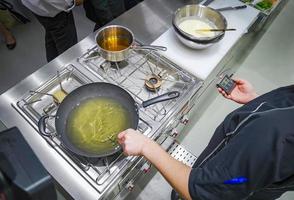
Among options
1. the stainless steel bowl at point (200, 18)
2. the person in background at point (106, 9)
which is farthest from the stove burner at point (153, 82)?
the person in background at point (106, 9)

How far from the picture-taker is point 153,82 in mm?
1189

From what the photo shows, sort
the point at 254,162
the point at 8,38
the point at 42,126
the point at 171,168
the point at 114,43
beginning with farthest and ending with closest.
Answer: the point at 8,38
the point at 114,43
the point at 42,126
the point at 171,168
the point at 254,162

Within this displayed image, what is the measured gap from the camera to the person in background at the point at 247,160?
66 centimetres

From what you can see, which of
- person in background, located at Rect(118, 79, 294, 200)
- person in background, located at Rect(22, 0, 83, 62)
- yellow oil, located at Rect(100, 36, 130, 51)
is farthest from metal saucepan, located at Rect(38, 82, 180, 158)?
person in background, located at Rect(22, 0, 83, 62)

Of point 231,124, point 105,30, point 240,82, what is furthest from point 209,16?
point 231,124

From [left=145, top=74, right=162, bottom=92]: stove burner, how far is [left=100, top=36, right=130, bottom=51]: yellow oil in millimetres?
184

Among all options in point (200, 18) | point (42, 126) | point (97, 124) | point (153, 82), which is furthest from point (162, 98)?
point (200, 18)

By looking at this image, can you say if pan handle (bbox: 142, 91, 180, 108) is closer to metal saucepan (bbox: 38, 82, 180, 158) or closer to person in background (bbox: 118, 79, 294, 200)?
metal saucepan (bbox: 38, 82, 180, 158)

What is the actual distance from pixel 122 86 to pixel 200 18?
58cm

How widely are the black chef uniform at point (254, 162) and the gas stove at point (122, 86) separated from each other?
0.30 m

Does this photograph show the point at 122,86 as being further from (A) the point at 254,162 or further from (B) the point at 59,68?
(A) the point at 254,162

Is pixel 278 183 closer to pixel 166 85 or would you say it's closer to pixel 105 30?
pixel 166 85

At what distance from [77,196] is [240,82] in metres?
0.80

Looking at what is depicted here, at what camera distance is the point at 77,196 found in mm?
897
